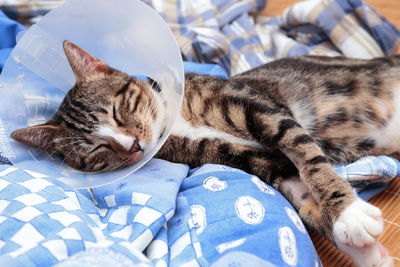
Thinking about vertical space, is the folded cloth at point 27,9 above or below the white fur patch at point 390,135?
above

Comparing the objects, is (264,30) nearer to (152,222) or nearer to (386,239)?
(386,239)

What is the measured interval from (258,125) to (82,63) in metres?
0.78

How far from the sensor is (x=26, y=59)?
5.48 ft

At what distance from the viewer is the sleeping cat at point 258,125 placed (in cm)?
155

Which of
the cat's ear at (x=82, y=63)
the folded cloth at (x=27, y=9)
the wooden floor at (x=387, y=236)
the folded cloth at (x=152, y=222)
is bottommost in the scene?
the wooden floor at (x=387, y=236)

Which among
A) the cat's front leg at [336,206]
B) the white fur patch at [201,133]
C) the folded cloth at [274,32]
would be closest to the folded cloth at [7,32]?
the folded cloth at [274,32]

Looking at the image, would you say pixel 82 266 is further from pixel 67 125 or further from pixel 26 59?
pixel 26 59

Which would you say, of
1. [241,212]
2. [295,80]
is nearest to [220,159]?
[241,212]

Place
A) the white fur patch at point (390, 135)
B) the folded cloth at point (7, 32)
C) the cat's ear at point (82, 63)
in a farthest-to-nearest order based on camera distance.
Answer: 1. the folded cloth at point (7, 32)
2. the white fur patch at point (390, 135)
3. the cat's ear at point (82, 63)

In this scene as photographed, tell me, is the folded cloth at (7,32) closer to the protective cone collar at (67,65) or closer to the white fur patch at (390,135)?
the protective cone collar at (67,65)

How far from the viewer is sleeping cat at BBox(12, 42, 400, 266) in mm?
1553

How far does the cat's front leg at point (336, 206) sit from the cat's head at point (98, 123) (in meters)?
0.54

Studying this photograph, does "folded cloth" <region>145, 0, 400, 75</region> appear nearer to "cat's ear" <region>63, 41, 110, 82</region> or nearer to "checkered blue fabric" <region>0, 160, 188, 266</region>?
"cat's ear" <region>63, 41, 110, 82</region>

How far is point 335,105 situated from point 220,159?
0.59 meters
